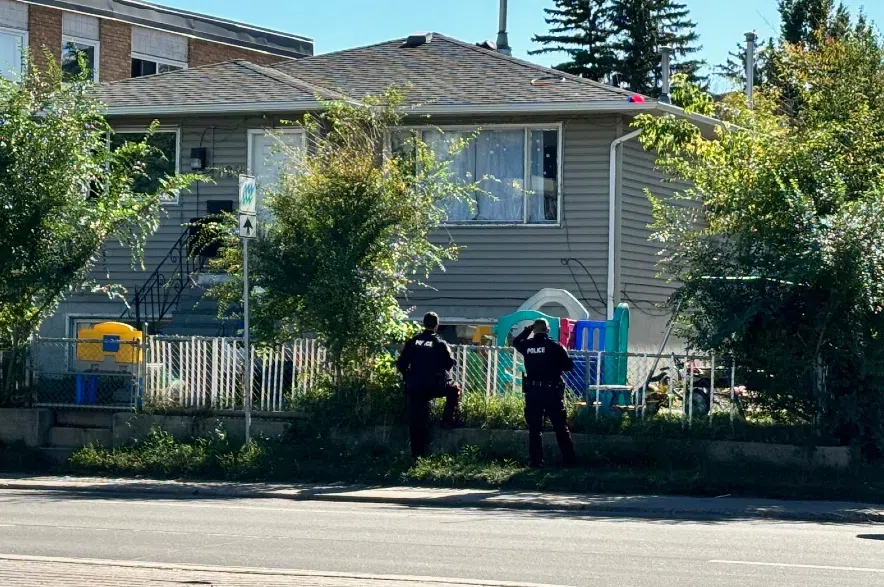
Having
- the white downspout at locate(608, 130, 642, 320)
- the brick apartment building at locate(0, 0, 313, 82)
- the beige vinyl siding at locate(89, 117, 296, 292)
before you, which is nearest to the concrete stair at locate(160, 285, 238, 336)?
the beige vinyl siding at locate(89, 117, 296, 292)

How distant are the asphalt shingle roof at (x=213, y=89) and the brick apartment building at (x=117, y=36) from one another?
10.3 m

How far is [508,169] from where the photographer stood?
21484mm

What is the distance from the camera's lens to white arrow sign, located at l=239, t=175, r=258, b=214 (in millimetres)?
16047

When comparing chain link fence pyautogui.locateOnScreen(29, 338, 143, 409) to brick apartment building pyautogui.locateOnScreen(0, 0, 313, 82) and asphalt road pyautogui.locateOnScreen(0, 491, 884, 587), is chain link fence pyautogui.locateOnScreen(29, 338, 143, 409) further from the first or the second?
brick apartment building pyautogui.locateOnScreen(0, 0, 313, 82)

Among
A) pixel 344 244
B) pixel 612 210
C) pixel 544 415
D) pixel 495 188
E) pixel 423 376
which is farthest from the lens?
pixel 495 188

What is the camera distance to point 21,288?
17.6 metres

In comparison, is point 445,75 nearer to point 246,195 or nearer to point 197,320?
point 197,320

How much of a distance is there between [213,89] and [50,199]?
5840 millimetres

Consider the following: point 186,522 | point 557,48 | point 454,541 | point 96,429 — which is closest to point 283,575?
point 454,541

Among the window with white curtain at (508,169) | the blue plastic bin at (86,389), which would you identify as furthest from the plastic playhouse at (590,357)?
the blue plastic bin at (86,389)

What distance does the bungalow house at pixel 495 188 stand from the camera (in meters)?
21.0

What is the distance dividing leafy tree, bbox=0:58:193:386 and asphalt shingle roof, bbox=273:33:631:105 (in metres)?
4.51

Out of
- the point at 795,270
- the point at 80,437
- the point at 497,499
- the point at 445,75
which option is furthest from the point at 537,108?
the point at 80,437

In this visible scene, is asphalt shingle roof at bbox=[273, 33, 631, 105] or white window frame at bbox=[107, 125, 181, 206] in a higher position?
asphalt shingle roof at bbox=[273, 33, 631, 105]
